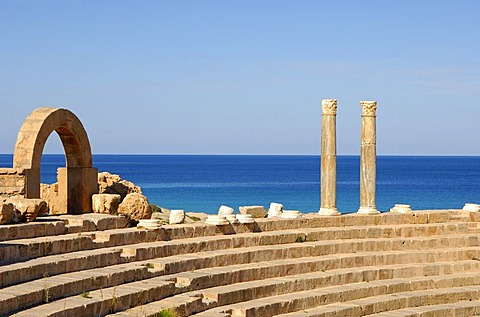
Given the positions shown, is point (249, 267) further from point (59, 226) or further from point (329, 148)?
point (329, 148)

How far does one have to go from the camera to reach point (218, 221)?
64.1 ft

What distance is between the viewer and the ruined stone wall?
58.7 ft

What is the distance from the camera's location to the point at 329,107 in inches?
924

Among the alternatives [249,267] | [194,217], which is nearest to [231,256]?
[249,267]

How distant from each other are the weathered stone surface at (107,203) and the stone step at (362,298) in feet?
12.4

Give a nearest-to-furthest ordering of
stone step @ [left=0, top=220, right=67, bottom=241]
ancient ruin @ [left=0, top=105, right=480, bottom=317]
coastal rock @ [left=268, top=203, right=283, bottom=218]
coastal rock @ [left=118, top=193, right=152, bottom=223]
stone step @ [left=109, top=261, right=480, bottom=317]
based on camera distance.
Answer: ancient ruin @ [left=0, top=105, right=480, bottom=317] < stone step @ [left=109, top=261, right=480, bottom=317] < stone step @ [left=0, top=220, right=67, bottom=241] < coastal rock @ [left=118, top=193, right=152, bottom=223] < coastal rock @ [left=268, top=203, right=283, bottom=218]

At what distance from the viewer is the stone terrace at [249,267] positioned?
46.6ft

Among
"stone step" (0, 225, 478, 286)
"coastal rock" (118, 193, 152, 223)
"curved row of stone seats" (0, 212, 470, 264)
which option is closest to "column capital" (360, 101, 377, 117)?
"curved row of stone seats" (0, 212, 470, 264)

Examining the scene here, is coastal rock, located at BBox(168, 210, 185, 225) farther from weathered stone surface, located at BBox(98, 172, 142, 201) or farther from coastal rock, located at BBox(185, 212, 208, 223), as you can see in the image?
weathered stone surface, located at BBox(98, 172, 142, 201)

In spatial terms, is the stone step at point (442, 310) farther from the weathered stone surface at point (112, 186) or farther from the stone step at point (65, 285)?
the weathered stone surface at point (112, 186)

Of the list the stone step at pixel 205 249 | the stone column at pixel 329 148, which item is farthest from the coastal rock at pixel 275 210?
the stone column at pixel 329 148

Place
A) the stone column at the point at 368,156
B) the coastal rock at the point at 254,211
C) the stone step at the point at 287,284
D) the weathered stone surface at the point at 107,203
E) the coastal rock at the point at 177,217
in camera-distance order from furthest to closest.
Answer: the stone column at the point at 368,156 → the coastal rock at the point at 254,211 → the coastal rock at the point at 177,217 → the weathered stone surface at the point at 107,203 → the stone step at the point at 287,284

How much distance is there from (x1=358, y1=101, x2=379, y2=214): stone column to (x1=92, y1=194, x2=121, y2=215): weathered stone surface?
25.0ft

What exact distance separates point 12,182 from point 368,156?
9.98m
